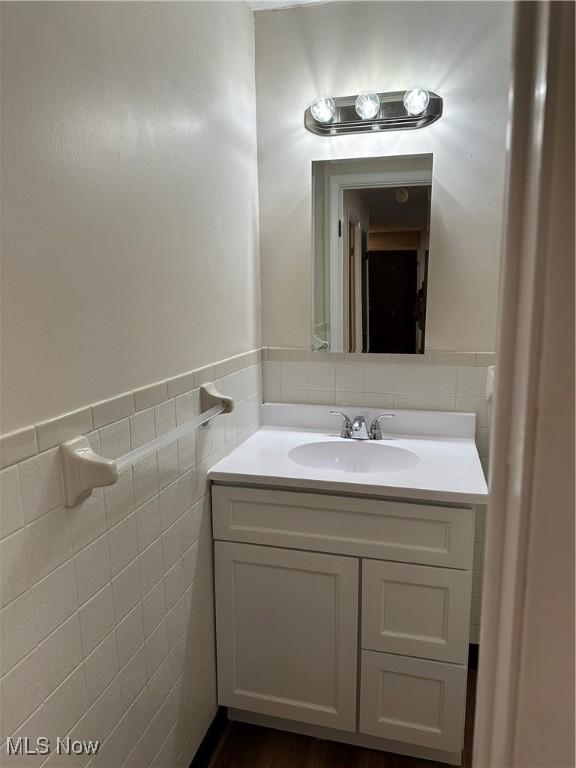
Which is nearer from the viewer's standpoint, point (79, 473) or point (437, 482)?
point (79, 473)

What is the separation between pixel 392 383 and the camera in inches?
76.6

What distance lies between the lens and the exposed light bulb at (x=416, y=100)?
1716 mm

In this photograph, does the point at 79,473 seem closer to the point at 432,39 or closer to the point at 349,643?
the point at 349,643

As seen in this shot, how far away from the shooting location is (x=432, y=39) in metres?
1.72

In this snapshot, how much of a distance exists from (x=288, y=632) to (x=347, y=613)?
7.5 inches

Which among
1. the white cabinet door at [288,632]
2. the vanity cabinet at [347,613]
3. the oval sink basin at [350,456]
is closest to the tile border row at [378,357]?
the oval sink basin at [350,456]

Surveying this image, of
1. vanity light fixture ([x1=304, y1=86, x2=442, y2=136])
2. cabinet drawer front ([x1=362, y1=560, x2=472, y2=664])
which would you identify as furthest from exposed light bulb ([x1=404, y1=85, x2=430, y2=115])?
cabinet drawer front ([x1=362, y1=560, x2=472, y2=664])

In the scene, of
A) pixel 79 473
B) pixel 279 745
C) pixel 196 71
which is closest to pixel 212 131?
pixel 196 71

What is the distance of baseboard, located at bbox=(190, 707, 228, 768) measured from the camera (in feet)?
5.07

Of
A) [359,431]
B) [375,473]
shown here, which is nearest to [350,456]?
[359,431]

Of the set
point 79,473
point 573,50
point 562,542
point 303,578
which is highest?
point 573,50

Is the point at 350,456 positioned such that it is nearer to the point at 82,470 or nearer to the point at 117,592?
the point at 117,592

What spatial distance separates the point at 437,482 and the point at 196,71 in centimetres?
126

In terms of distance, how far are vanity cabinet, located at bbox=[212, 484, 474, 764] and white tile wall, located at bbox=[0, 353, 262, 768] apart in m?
0.09
